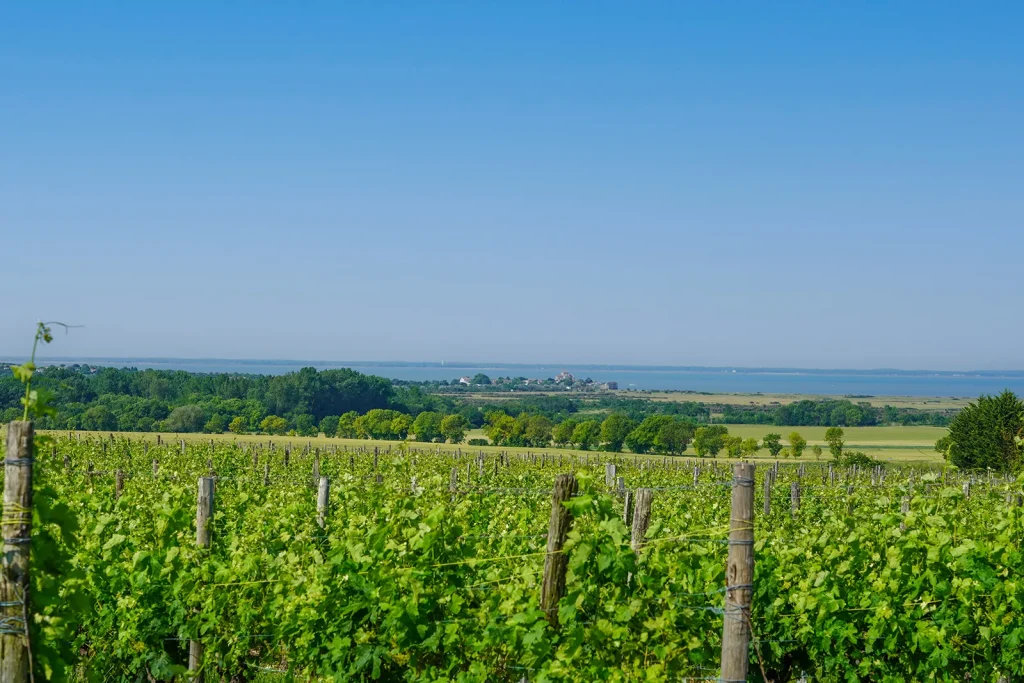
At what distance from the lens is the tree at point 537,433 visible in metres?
79.3

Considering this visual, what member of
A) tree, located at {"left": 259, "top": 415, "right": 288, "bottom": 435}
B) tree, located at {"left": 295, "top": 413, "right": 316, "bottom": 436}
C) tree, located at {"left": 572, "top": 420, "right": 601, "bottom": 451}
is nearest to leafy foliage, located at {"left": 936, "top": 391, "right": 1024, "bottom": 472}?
tree, located at {"left": 572, "top": 420, "right": 601, "bottom": 451}

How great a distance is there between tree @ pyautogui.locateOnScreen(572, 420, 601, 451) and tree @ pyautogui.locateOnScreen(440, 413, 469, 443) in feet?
33.1

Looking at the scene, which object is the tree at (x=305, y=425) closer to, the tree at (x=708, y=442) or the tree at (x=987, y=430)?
the tree at (x=708, y=442)

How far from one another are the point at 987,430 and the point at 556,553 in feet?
160

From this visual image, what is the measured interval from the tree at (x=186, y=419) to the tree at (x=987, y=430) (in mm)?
62854

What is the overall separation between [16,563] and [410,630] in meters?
2.34

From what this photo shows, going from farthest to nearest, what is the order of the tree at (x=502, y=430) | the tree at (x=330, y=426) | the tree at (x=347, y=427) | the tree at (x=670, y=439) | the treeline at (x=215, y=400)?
the tree at (x=330, y=426), the tree at (x=347, y=427), the treeline at (x=215, y=400), the tree at (x=502, y=430), the tree at (x=670, y=439)

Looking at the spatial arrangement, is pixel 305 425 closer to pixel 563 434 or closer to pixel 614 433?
pixel 563 434

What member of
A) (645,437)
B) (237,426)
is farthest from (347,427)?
(645,437)

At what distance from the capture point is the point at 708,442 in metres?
72.2

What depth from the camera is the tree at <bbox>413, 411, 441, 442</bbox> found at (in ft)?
276

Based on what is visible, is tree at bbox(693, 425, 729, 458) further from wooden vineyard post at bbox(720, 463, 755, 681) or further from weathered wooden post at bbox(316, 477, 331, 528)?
wooden vineyard post at bbox(720, 463, 755, 681)

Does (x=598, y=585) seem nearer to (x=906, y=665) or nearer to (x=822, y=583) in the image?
(x=822, y=583)

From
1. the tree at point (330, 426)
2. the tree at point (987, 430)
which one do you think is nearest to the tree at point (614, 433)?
the tree at point (330, 426)
